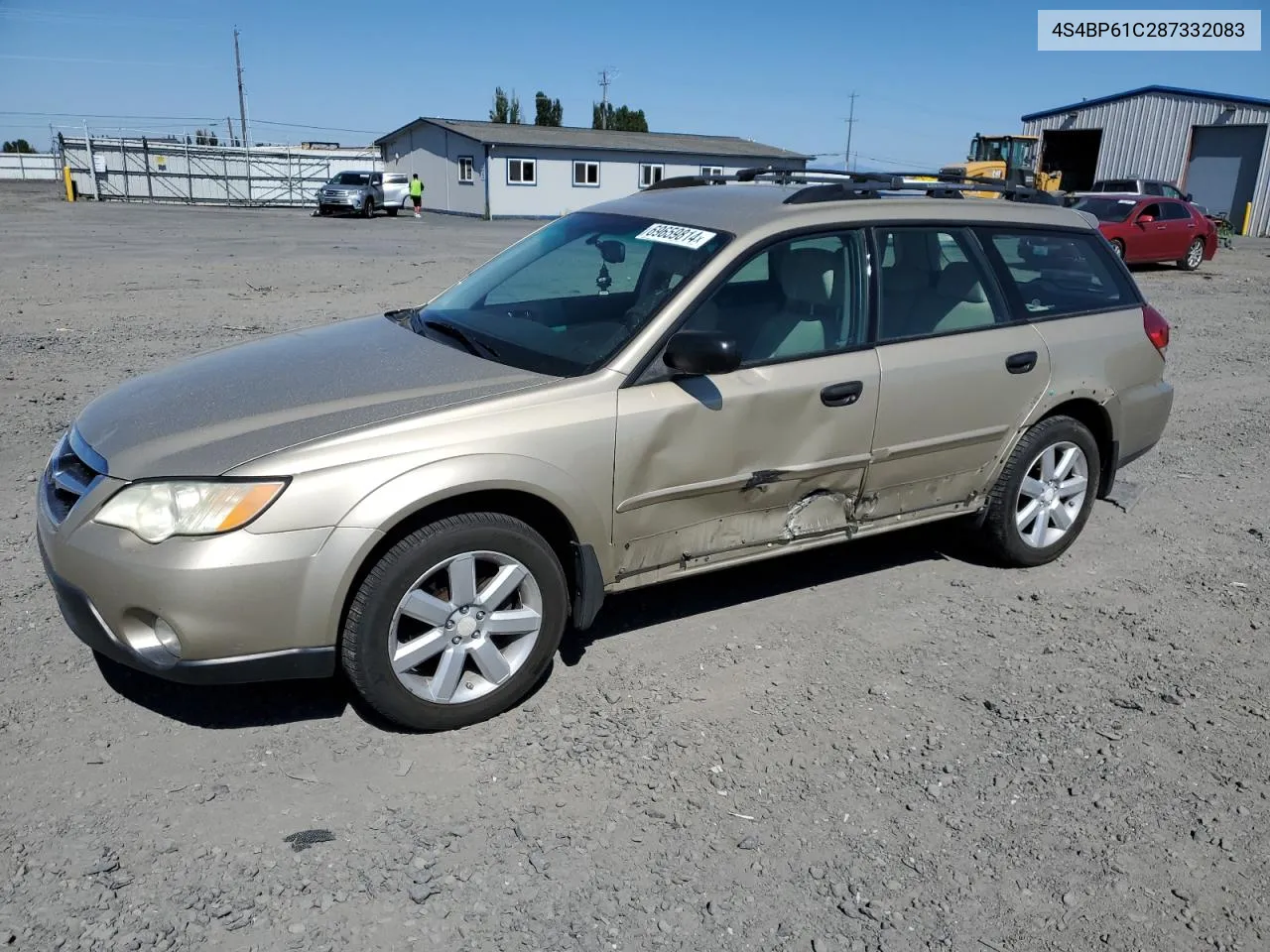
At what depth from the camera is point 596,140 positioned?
47281 millimetres

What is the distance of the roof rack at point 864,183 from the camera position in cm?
448

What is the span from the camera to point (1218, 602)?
491 cm

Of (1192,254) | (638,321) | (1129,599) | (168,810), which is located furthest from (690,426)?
(1192,254)

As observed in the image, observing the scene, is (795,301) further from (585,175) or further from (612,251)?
(585,175)

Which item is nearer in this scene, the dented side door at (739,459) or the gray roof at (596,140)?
the dented side door at (739,459)

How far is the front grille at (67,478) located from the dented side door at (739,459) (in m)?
1.78

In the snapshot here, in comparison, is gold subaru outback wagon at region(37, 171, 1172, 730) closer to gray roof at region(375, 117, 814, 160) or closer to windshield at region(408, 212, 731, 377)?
windshield at region(408, 212, 731, 377)

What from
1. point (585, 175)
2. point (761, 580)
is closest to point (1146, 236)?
point (761, 580)

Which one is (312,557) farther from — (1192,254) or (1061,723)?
(1192,254)

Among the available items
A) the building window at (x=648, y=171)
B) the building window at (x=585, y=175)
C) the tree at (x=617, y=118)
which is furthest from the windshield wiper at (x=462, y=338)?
the tree at (x=617, y=118)

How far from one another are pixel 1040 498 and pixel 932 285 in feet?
4.19

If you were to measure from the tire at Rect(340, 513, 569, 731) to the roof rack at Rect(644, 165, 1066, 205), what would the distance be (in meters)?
1.98

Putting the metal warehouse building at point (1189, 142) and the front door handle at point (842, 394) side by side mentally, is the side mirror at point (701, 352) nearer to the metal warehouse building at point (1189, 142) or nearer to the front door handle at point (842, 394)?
the front door handle at point (842, 394)

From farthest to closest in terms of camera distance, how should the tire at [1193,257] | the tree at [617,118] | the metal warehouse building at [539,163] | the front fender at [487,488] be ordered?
the tree at [617,118]
the metal warehouse building at [539,163]
the tire at [1193,257]
the front fender at [487,488]
